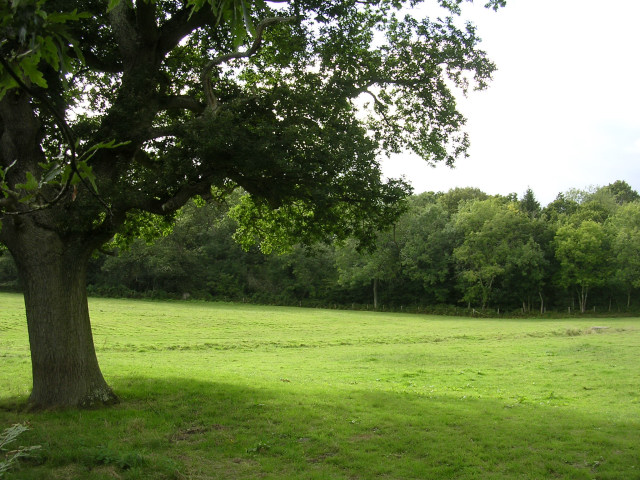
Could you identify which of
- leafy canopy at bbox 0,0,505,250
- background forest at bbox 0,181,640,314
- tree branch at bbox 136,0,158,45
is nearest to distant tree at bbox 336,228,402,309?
background forest at bbox 0,181,640,314

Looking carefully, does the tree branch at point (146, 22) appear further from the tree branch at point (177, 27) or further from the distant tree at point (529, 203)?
the distant tree at point (529, 203)

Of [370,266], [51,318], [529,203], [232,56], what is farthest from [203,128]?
[529,203]

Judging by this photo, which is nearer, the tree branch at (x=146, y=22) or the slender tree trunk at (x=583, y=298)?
the tree branch at (x=146, y=22)

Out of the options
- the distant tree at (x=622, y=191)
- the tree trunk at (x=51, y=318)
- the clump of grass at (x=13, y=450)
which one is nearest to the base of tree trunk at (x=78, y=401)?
the tree trunk at (x=51, y=318)

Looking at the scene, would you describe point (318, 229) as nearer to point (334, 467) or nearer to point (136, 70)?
point (136, 70)

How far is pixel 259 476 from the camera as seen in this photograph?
300 inches

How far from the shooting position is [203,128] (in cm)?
1101

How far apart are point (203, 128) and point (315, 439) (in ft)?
22.6

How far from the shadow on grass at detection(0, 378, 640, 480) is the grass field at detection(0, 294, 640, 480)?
0.11ft

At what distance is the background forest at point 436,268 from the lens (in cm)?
6247

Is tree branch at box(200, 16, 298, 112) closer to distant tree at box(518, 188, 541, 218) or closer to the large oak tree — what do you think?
the large oak tree

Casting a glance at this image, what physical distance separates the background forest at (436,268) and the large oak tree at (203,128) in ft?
150

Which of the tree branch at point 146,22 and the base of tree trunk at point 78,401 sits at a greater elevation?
the tree branch at point 146,22

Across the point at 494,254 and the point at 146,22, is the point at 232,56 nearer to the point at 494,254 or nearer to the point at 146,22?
the point at 146,22
